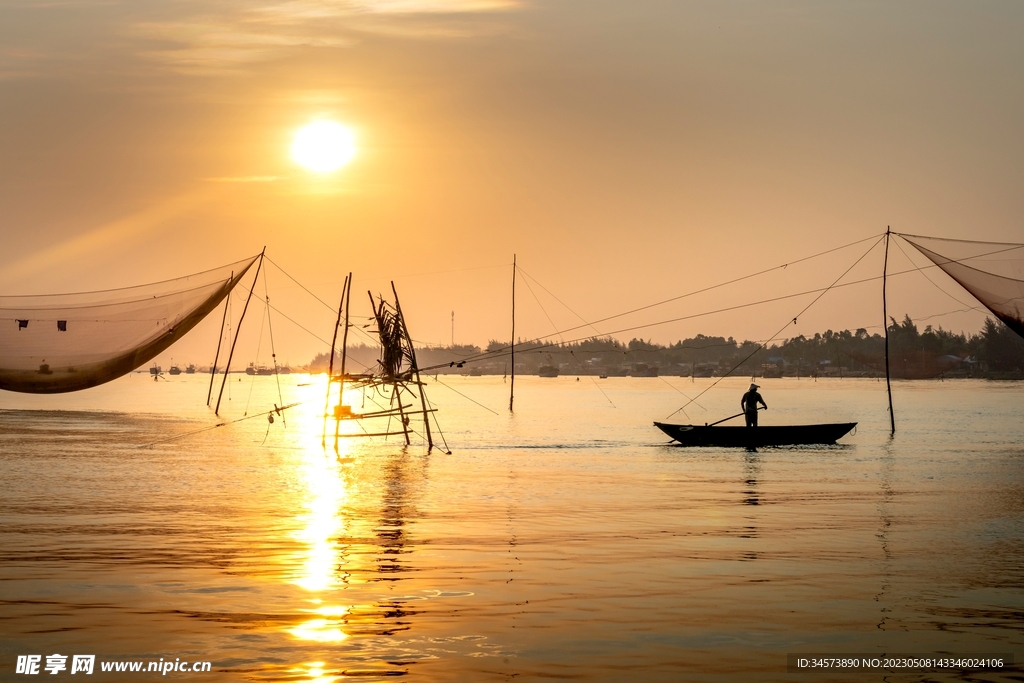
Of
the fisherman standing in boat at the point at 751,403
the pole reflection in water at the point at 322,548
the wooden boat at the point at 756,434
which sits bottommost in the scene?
the pole reflection in water at the point at 322,548

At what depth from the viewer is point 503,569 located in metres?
11.7

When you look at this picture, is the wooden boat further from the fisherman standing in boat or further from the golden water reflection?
the golden water reflection

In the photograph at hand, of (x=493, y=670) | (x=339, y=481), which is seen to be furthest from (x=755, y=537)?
(x=339, y=481)

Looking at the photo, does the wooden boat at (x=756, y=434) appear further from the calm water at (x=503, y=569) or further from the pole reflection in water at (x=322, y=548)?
the pole reflection in water at (x=322, y=548)

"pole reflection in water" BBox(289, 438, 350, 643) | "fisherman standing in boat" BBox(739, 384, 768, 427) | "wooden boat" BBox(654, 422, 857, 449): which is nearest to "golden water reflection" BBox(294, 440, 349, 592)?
"pole reflection in water" BBox(289, 438, 350, 643)

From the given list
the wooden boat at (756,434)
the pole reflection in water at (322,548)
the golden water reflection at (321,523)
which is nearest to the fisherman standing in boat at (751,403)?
the wooden boat at (756,434)

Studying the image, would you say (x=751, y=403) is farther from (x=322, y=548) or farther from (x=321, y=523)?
(x=322, y=548)

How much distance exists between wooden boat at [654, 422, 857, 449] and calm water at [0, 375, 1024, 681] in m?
5.02

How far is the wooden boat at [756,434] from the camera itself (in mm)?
30953

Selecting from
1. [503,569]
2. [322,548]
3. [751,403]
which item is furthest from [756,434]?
[503,569]

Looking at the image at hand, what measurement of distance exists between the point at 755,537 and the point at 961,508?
20.3 feet

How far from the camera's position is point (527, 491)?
20625 mm

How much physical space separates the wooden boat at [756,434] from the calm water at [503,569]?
502cm

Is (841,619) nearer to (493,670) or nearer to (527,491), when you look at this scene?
(493,670)
